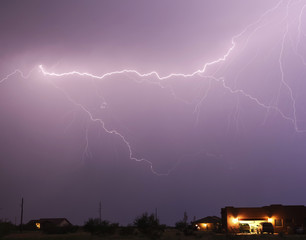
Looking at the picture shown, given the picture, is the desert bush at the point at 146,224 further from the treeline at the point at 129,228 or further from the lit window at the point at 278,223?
the lit window at the point at 278,223

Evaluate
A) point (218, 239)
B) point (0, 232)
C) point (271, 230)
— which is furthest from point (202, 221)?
point (0, 232)

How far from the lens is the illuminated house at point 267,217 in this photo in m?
36.4

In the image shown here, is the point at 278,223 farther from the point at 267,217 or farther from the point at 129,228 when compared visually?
the point at 129,228

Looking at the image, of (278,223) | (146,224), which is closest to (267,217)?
(278,223)

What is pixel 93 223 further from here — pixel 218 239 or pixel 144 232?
pixel 218 239

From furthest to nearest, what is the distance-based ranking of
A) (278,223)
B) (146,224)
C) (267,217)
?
(267,217) → (278,223) → (146,224)

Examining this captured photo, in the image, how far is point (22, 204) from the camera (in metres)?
48.5

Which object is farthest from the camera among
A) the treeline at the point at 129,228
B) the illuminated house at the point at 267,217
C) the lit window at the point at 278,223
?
the lit window at the point at 278,223

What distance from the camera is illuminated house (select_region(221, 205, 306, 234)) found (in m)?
36.4

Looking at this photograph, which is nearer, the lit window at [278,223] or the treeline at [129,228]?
the treeline at [129,228]

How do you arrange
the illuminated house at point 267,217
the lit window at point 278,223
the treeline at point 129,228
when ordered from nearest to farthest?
1. the treeline at point 129,228
2. the illuminated house at point 267,217
3. the lit window at point 278,223

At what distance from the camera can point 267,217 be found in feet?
123

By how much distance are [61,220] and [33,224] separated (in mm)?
4481

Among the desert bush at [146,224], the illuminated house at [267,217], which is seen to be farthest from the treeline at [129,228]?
the illuminated house at [267,217]
